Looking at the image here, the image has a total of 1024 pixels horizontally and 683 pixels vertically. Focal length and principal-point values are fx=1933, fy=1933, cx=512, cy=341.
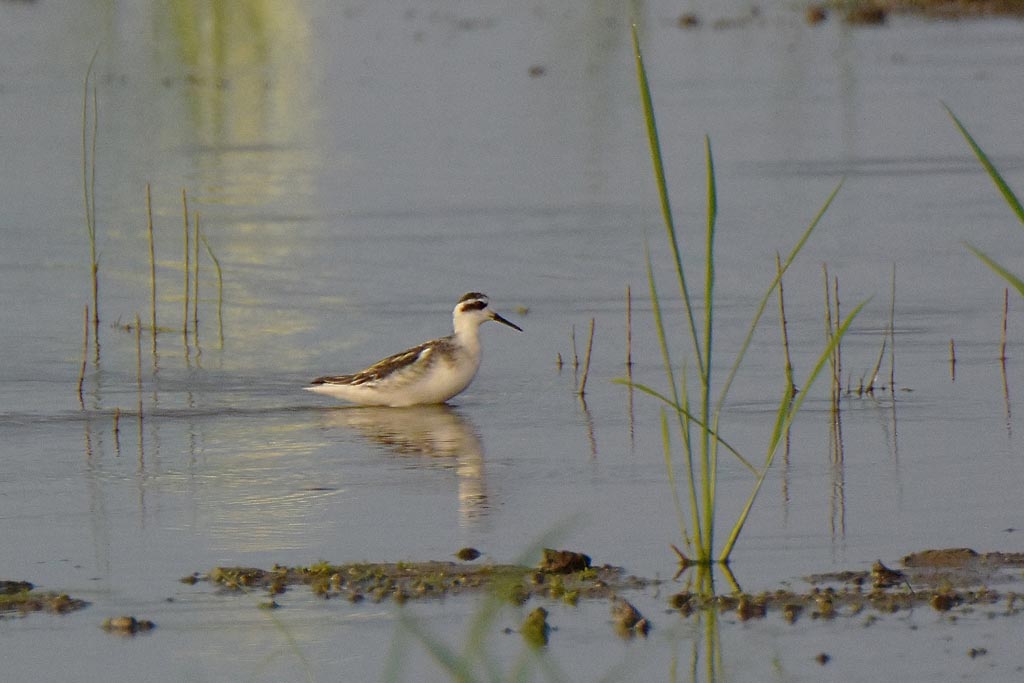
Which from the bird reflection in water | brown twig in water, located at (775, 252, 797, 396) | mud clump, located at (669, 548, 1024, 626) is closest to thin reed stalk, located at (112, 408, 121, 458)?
the bird reflection in water

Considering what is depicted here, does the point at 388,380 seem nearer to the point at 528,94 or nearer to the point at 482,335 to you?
the point at 482,335

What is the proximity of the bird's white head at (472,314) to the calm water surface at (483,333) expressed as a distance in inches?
16.5

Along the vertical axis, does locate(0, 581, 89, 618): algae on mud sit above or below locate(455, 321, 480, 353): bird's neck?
below

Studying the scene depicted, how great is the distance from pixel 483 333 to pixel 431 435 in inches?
125

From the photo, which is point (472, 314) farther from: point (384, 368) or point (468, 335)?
point (384, 368)

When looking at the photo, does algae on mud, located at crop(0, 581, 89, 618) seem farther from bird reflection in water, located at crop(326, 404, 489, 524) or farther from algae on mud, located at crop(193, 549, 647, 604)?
bird reflection in water, located at crop(326, 404, 489, 524)

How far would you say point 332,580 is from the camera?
7.14 metres

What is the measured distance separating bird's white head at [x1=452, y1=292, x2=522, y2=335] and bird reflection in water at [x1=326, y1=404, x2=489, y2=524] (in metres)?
0.50

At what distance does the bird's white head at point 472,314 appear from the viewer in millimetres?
11805

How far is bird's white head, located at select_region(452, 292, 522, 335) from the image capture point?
38.7ft

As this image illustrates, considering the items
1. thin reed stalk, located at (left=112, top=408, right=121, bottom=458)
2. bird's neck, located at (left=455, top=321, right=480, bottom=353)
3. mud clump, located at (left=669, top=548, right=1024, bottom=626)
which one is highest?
bird's neck, located at (left=455, top=321, right=480, bottom=353)

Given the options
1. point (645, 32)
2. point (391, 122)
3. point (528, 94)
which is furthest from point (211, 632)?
point (645, 32)

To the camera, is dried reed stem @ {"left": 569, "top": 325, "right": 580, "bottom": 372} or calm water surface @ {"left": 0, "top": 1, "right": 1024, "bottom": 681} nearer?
calm water surface @ {"left": 0, "top": 1, "right": 1024, "bottom": 681}

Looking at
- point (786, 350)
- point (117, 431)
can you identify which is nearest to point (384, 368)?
point (117, 431)
